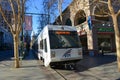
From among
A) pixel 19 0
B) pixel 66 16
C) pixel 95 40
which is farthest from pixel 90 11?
pixel 19 0

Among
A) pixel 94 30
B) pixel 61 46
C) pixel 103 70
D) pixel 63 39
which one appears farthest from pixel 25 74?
pixel 94 30

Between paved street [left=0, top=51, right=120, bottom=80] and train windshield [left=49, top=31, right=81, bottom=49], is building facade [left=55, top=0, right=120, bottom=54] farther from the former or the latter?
Result: paved street [left=0, top=51, right=120, bottom=80]

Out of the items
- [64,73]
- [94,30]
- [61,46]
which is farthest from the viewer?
[94,30]

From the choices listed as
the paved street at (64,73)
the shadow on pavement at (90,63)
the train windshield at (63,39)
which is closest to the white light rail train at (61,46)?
the train windshield at (63,39)

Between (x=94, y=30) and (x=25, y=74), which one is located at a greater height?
(x=94, y=30)

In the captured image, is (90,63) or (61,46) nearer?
(61,46)

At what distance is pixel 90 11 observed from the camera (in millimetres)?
32844

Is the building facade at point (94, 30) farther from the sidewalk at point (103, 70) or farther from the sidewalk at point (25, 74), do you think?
the sidewalk at point (25, 74)

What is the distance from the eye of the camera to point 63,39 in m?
17.3

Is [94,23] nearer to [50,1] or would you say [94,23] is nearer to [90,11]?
[90,11]

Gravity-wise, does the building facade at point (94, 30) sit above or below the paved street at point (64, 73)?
above

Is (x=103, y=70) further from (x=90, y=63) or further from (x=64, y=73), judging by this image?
(x=90, y=63)

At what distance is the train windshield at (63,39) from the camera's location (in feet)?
55.8

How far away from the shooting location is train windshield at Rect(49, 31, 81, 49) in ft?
55.8
